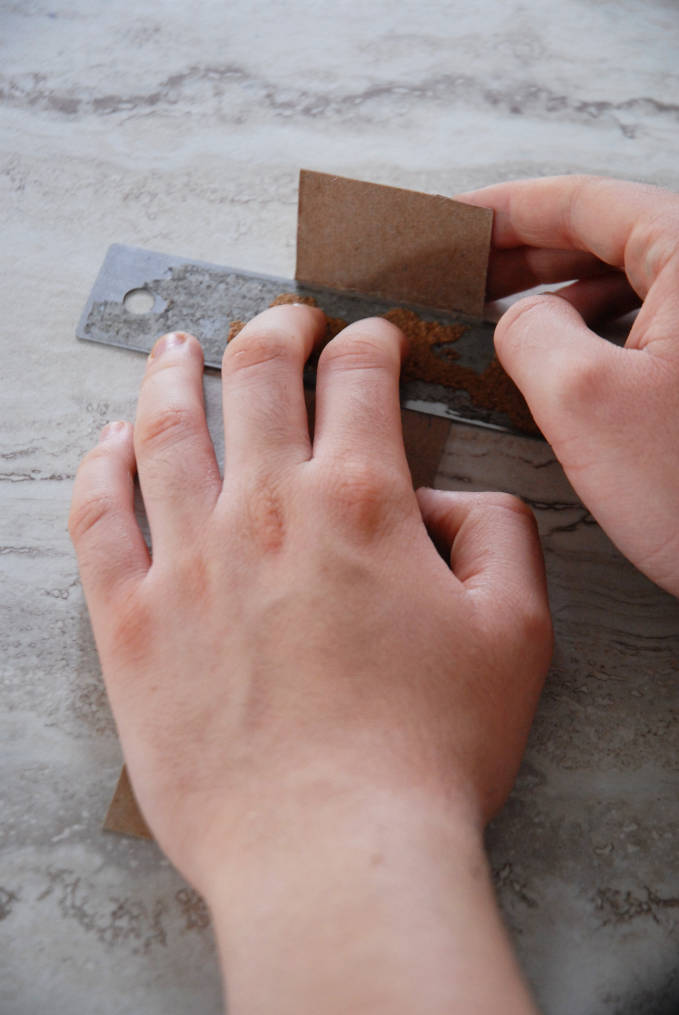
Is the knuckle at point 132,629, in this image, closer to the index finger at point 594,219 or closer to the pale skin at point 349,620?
the pale skin at point 349,620

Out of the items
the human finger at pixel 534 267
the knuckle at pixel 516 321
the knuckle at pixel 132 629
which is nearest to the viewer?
the knuckle at pixel 132 629

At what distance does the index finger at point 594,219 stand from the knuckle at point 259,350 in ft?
0.84

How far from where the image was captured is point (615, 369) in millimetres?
604

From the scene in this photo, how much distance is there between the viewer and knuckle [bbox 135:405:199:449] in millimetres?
663

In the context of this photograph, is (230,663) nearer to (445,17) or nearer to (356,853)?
(356,853)

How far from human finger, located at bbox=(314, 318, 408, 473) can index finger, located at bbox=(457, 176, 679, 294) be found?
0.18 m

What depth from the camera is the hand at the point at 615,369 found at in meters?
0.60

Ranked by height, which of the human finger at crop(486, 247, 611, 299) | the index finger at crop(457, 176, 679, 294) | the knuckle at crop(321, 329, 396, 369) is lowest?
the knuckle at crop(321, 329, 396, 369)

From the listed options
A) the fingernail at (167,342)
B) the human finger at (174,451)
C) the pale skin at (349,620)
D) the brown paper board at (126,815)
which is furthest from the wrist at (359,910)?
the fingernail at (167,342)

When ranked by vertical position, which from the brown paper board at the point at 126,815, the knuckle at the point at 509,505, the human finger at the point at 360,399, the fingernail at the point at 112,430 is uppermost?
the human finger at the point at 360,399

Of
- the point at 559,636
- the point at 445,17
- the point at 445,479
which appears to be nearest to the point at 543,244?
the point at 445,479

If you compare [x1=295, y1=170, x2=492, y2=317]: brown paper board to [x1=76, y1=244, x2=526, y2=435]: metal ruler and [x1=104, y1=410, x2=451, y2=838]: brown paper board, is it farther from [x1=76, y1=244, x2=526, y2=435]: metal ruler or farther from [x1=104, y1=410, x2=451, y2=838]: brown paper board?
[x1=104, y1=410, x2=451, y2=838]: brown paper board

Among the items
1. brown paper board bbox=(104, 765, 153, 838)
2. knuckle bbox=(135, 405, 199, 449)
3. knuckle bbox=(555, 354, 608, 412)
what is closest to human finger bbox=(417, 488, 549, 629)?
knuckle bbox=(555, 354, 608, 412)

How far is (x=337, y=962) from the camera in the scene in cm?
43
